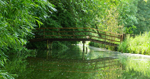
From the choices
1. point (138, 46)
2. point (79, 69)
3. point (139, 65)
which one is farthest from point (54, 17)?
point (79, 69)

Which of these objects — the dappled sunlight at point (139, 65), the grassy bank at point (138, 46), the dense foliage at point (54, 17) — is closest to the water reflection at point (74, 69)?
the dappled sunlight at point (139, 65)

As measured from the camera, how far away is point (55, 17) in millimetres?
19562

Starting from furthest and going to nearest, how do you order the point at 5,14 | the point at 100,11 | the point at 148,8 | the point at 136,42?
the point at 148,8 → the point at 136,42 → the point at 100,11 → the point at 5,14

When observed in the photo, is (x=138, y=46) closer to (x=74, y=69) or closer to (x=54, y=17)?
(x=74, y=69)

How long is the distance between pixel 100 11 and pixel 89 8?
131 cm

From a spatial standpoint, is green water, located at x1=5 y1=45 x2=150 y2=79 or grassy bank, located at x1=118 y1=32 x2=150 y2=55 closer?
green water, located at x1=5 y1=45 x2=150 y2=79

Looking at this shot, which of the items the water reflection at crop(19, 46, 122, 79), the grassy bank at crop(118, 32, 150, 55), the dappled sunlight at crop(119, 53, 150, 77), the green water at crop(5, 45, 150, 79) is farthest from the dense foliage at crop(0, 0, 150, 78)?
the dappled sunlight at crop(119, 53, 150, 77)

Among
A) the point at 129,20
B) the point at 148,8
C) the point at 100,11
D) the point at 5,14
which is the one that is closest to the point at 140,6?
the point at 148,8

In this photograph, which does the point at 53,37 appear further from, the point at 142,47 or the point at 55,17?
the point at 142,47

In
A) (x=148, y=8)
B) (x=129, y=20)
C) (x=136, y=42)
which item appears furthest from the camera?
(x=148, y=8)

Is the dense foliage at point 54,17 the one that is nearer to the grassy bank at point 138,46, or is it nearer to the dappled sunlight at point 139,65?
the grassy bank at point 138,46

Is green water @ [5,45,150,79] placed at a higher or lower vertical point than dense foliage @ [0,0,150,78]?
lower

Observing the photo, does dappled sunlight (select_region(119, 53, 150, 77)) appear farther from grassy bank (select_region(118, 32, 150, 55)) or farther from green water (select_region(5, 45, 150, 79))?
grassy bank (select_region(118, 32, 150, 55))

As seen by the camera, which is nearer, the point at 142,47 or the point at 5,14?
the point at 5,14
